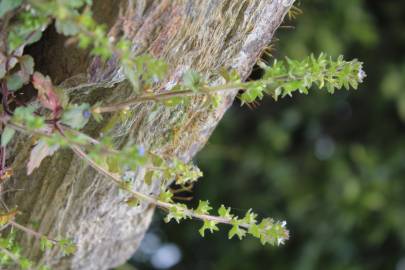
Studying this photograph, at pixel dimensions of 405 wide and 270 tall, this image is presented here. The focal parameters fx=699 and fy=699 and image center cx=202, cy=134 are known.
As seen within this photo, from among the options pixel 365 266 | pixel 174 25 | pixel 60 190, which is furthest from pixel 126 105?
pixel 365 266

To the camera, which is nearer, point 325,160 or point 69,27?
point 69,27

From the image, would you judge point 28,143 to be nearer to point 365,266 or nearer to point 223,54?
point 223,54

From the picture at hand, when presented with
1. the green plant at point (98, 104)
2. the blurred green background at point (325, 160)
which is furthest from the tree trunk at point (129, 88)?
the blurred green background at point (325, 160)

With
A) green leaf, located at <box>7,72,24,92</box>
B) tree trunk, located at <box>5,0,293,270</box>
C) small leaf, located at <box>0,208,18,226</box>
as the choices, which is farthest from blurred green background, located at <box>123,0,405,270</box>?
green leaf, located at <box>7,72,24,92</box>

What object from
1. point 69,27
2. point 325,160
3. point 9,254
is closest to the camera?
point 69,27

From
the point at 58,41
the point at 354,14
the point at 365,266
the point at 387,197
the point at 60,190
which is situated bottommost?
the point at 60,190

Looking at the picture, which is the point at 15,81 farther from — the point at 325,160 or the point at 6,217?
the point at 325,160

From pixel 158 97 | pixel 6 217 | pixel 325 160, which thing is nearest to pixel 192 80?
pixel 158 97
